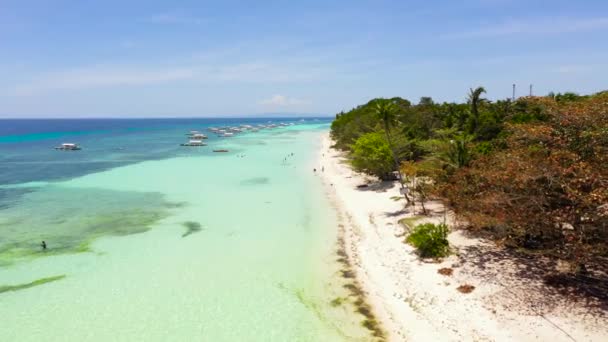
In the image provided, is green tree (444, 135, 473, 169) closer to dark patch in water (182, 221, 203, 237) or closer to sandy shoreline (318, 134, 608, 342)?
sandy shoreline (318, 134, 608, 342)

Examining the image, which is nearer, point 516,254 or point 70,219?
point 516,254

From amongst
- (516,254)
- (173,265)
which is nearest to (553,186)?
(516,254)

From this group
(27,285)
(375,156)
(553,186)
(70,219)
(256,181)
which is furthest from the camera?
(256,181)

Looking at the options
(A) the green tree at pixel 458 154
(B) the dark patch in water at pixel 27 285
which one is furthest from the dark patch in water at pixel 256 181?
(B) the dark patch in water at pixel 27 285

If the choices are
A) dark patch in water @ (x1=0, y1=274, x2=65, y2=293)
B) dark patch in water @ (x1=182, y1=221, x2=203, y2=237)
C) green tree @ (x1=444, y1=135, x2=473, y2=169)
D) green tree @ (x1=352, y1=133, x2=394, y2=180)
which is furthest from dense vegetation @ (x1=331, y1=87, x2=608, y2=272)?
dark patch in water @ (x1=0, y1=274, x2=65, y2=293)

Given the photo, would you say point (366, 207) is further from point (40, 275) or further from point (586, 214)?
point (40, 275)

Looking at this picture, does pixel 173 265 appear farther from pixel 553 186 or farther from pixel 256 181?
pixel 256 181
